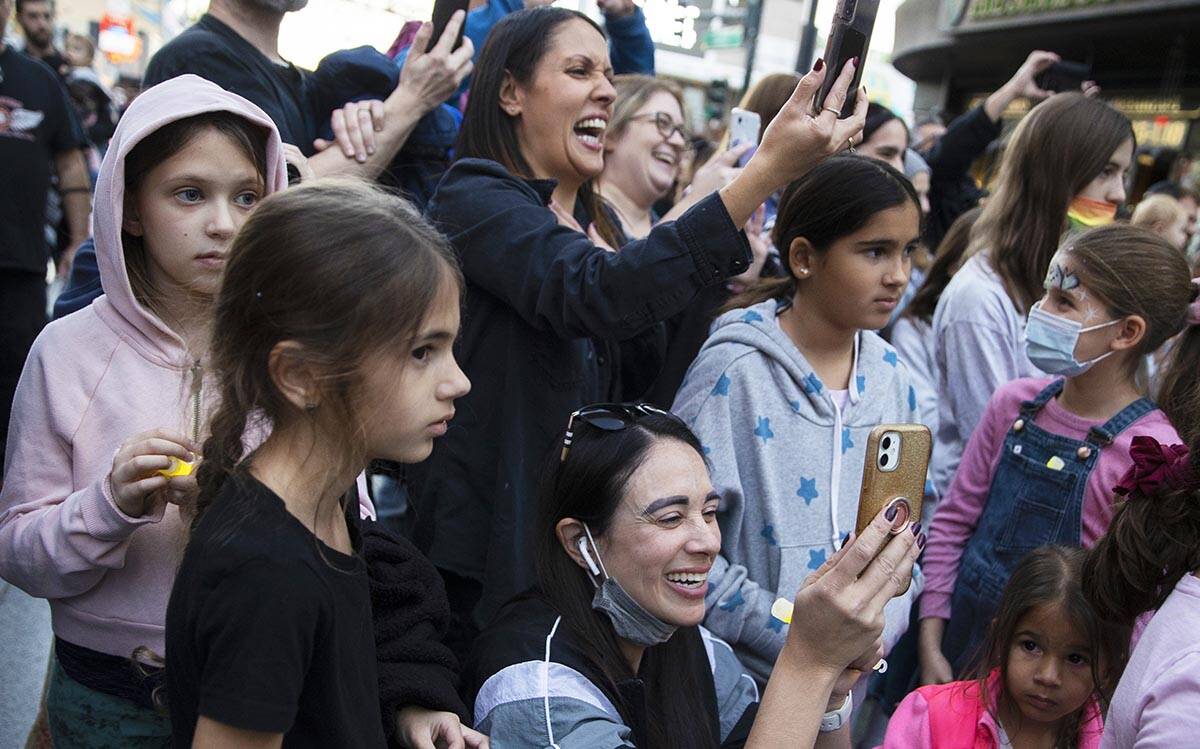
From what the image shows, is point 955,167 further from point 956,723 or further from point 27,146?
point 27,146

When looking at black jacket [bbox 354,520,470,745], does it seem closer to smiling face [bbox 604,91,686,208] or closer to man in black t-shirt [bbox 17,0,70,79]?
smiling face [bbox 604,91,686,208]

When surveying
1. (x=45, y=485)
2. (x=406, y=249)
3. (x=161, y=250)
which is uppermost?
(x=406, y=249)

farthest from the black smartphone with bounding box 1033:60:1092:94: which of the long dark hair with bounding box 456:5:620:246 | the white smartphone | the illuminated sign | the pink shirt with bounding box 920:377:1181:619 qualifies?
the illuminated sign

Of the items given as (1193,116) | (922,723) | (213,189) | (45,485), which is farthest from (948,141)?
(1193,116)

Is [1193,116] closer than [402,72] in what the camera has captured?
No

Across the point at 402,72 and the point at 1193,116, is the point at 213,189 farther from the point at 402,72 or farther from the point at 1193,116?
the point at 1193,116

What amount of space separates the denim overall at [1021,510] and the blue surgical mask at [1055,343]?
0.15 metres

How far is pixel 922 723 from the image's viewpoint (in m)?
2.57

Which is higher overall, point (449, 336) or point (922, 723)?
point (449, 336)

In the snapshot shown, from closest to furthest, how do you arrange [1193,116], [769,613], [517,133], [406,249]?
[406,249]
[769,613]
[517,133]
[1193,116]

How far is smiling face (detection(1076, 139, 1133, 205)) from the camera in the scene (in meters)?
3.62

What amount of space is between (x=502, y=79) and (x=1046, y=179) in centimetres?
195

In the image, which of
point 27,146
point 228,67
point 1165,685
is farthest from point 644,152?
point 1165,685

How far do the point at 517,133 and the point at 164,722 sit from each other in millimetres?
1678
